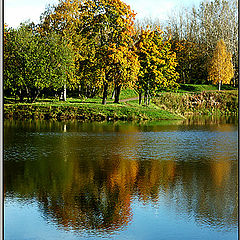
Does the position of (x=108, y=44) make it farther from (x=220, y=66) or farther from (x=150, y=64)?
(x=220, y=66)

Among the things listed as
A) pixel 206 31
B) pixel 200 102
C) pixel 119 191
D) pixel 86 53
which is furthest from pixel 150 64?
pixel 119 191

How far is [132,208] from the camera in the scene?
8.76 metres

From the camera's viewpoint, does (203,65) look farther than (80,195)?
Yes

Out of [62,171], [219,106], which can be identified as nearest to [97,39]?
[219,106]

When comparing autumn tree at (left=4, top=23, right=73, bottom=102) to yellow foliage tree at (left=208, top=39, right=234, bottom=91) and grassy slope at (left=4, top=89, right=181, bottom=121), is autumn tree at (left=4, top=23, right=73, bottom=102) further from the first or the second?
yellow foliage tree at (left=208, top=39, right=234, bottom=91)

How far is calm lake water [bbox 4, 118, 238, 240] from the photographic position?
7.61 meters

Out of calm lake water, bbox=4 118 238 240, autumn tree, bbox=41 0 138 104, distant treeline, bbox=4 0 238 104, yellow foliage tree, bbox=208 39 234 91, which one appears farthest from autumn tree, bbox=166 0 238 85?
calm lake water, bbox=4 118 238 240

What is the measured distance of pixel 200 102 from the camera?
53.1 meters

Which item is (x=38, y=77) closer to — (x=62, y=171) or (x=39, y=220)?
(x=62, y=171)

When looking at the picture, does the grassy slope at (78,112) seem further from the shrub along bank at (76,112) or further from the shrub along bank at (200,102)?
the shrub along bank at (200,102)

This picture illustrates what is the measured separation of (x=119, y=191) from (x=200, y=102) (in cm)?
4396

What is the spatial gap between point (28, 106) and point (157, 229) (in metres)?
30.5

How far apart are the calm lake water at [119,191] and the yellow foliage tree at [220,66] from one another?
46128 millimetres

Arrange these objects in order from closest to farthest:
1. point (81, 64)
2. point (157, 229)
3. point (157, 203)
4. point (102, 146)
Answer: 1. point (157, 229)
2. point (157, 203)
3. point (102, 146)
4. point (81, 64)
